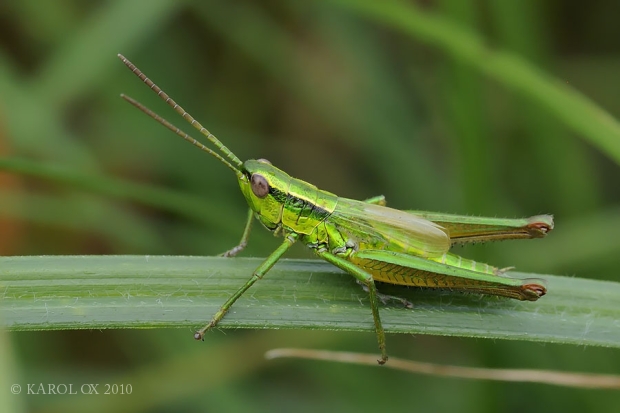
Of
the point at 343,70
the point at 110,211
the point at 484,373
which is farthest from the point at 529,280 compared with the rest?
the point at 343,70

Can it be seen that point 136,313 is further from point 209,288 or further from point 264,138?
point 264,138

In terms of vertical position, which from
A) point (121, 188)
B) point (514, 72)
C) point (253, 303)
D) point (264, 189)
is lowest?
point (253, 303)

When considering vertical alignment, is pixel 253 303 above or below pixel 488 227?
below

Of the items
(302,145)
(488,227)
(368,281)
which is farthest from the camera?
(302,145)

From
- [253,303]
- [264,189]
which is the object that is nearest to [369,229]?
[264,189]

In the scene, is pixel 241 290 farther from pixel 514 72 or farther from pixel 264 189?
pixel 514 72

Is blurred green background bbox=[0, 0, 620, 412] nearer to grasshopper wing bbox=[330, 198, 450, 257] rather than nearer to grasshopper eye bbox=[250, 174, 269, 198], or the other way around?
grasshopper eye bbox=[250, 174, 269, 198]

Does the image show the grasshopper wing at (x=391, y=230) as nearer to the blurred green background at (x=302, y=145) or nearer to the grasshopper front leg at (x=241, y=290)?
the grasshopper front leg at (x=241, y=290)

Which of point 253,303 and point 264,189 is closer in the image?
point 253,303

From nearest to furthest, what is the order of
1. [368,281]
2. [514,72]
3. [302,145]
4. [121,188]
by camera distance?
[368,281] < [121,188] < [514,72] < [302,145]
